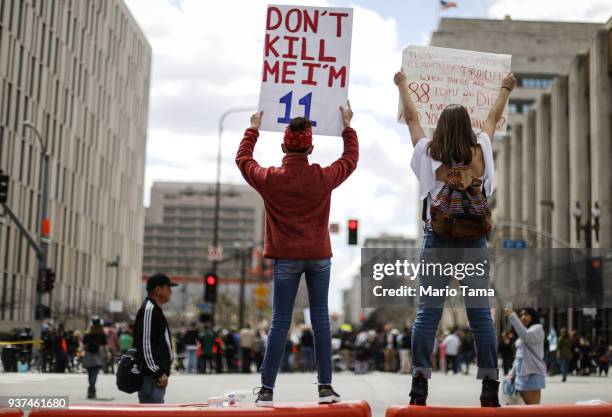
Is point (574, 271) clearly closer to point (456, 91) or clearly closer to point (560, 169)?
point (456, 91)

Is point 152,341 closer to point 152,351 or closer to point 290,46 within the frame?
point 152,351

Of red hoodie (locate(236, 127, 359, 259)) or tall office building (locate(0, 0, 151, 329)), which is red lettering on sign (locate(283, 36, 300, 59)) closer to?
red hoodie (locate(236, 127, 359, 259))

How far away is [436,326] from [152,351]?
3.14 metres

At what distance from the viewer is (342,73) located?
771cm

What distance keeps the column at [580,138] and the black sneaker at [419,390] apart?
48859 millimetres

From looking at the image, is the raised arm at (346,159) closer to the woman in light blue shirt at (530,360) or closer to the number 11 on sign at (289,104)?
the number 11 on sign at (289,104)

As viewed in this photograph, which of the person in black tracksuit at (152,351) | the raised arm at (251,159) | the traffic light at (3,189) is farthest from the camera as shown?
the traffic light at (3,189)

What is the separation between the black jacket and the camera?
8.34 m

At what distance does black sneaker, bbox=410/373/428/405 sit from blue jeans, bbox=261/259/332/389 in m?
0.68

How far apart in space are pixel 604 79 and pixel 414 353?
46.8 metres

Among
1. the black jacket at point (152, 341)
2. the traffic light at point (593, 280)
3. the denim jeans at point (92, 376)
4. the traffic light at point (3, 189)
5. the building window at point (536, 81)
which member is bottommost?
the denim jeans at point (92, 376)

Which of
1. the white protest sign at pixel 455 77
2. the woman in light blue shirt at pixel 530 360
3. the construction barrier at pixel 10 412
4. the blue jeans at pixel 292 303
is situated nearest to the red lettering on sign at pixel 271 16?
the white protest sign at pixel 455 77

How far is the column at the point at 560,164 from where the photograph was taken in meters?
58.4

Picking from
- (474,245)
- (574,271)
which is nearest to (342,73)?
(474,245)
